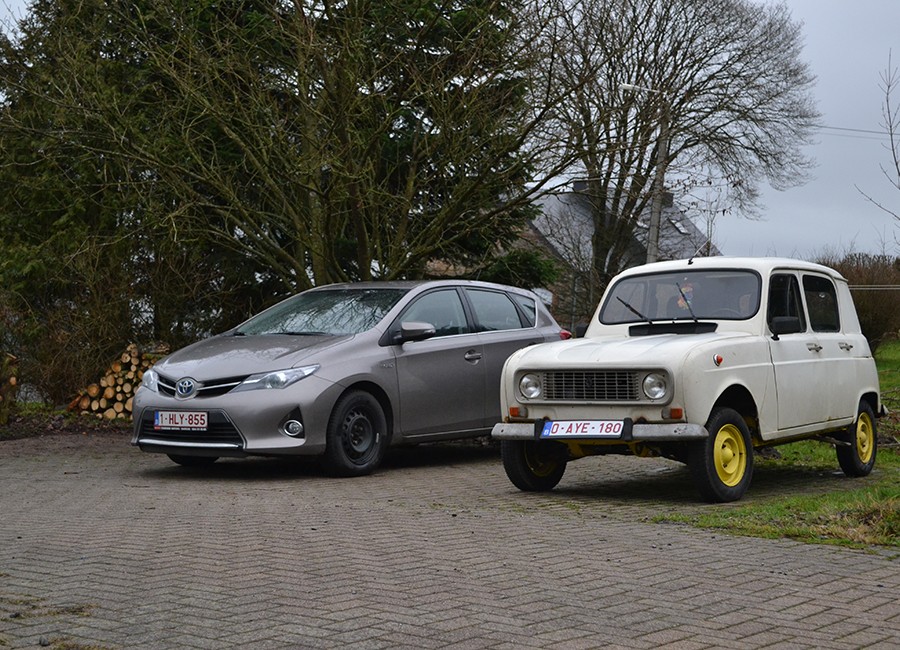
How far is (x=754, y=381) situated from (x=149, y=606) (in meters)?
5.48

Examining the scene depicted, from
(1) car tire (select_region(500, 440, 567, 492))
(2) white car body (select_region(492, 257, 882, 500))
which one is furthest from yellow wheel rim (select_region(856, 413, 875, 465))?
(1) car tire (select_region(500, 440, 567, 492))

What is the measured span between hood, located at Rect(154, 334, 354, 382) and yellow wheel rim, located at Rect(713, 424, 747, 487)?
12.0 feet

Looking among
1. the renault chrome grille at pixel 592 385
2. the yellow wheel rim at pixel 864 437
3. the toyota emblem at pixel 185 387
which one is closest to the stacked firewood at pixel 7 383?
the toyota emblem at pixel 185 387

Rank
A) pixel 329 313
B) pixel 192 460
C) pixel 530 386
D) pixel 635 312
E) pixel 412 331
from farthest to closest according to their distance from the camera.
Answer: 1. pixel 329 313
2. pixel 192 460
3. pixel 412 331
4. pixel 635 312
5. pixel 530 386

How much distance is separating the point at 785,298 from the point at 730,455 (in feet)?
6.10

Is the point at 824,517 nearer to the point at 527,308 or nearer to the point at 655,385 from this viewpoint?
the point at 655,385

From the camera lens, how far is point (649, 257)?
28.9 meters

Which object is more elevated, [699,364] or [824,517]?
[699,364]

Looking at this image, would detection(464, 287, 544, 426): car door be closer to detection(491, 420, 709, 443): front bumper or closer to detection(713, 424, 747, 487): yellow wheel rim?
detection(491, 420, 709, 443): front bumper

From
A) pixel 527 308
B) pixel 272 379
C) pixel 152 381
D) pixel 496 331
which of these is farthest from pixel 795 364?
pixel 152 381

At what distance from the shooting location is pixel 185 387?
11.2 meters

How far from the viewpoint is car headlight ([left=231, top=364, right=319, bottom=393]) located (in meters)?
10.9

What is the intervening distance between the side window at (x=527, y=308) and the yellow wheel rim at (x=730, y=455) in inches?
179

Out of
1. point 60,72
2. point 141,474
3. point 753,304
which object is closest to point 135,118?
point 60,72
